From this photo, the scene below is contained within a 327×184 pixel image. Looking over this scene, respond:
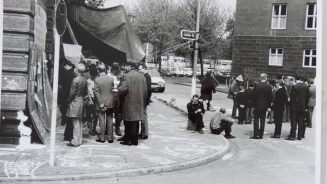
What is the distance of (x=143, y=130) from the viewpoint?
30.2 feet

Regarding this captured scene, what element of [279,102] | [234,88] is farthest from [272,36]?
[234,88]

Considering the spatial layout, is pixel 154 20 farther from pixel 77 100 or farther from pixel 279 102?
pixel 279 102

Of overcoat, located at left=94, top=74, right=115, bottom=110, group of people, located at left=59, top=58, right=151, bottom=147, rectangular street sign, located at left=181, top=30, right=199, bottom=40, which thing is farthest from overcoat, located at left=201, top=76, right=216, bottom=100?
overcoat, located at left=94, top=74, right=115, bottom=110

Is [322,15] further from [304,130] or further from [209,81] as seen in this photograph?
[209,81]

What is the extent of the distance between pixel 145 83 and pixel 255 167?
2.33m

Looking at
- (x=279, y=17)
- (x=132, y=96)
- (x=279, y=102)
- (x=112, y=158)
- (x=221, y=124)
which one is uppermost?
(x=279, y=17)

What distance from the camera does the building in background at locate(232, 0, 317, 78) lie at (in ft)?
24.9

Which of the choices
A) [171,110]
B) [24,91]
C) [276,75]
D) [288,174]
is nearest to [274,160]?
[288,174]

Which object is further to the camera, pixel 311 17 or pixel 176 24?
pixel 176 24

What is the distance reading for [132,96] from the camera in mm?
8445

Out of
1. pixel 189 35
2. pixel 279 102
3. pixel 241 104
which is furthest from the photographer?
pixel 241 104

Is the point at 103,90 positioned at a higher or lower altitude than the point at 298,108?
higher

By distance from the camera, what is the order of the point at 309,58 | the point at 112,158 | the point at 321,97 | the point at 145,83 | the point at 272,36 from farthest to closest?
the point at 272,36, the point at 145,83, the point at 112,158, the point at 309,58, the point at 321,97

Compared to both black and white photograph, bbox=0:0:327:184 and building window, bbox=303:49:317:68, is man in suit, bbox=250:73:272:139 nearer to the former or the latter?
black and white photograph, bbox=0:0:327:184
